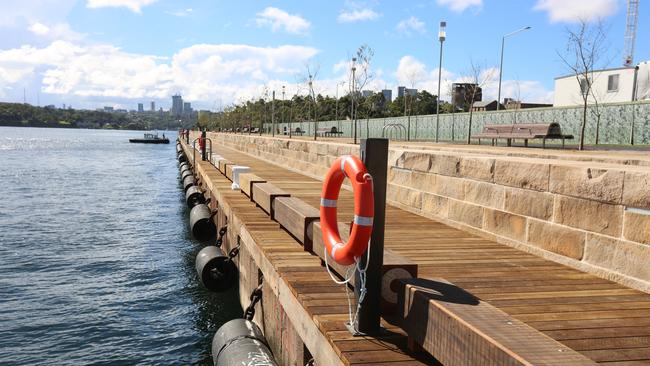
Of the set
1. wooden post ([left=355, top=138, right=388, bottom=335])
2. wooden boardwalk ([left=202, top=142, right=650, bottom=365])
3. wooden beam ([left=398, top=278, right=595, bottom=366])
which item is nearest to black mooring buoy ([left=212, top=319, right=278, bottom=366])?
wooden boardwalk ([left=202, top=142, right=650, bottom=365])

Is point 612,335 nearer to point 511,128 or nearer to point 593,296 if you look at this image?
point 593,296

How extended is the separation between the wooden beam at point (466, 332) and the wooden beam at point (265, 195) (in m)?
4.49

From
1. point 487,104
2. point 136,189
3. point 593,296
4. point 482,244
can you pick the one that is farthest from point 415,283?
point 487,104

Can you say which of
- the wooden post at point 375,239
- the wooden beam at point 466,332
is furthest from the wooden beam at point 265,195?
the wooden beam at point 466,332

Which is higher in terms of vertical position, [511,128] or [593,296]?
[511,128]

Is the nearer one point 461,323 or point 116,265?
point 461,323

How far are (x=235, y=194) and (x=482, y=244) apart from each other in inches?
238

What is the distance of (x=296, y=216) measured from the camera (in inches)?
235

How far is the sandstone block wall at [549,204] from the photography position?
14.2 ft

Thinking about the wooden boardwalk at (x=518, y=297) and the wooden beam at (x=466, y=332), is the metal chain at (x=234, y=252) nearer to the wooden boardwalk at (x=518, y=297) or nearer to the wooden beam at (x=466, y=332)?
the wooden boardwalk at (x=518, y=297)

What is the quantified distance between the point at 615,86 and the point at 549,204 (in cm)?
4455

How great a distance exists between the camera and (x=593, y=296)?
13.6 feet

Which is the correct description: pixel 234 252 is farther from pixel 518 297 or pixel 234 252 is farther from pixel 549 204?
pixel 518 297

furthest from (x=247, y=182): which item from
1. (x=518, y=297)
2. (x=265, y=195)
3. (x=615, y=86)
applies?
(x=615, y=86)
